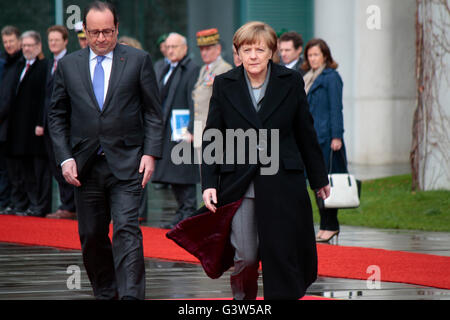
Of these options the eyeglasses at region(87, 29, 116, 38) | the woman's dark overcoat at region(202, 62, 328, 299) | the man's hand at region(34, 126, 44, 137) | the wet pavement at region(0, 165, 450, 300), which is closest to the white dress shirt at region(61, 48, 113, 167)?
the eyeglasses at region(87, 29, 116, 38)

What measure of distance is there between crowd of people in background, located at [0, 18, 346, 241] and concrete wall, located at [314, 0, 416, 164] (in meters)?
7.51

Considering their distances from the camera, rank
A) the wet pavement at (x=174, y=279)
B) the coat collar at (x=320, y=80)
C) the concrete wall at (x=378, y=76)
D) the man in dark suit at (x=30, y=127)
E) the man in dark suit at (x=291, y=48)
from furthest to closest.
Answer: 1. the concrete wall at (x=378, y=76)
2. the man in dark suit at (x=30, y=127)
3. the man in dark suit at (x=291, y=48)
4. the coat collar at (x=320, y=80)
5. the wet pavement at (x=174, y=279)

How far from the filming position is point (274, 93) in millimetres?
4969

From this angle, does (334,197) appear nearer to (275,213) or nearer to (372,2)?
(275,213)

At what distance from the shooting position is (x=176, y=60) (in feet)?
32.2

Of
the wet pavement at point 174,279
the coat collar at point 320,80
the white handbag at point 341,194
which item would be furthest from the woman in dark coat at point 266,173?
the coat collar at point 320,80

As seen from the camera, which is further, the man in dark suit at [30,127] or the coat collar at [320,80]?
the man in dark suit at [30,127]

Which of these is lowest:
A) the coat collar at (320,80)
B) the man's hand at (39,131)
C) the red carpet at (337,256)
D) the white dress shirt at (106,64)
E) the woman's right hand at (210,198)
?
the red carpet at (337,256)

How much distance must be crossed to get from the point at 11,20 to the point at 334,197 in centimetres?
1022

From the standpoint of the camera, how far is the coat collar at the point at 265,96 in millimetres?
4922

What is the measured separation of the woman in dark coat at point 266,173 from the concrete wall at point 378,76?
12578 millimetres

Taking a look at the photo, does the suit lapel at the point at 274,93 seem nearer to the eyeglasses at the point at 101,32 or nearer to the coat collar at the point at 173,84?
the eyeglasses at the point at 101,32

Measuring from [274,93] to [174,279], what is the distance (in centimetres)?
220
